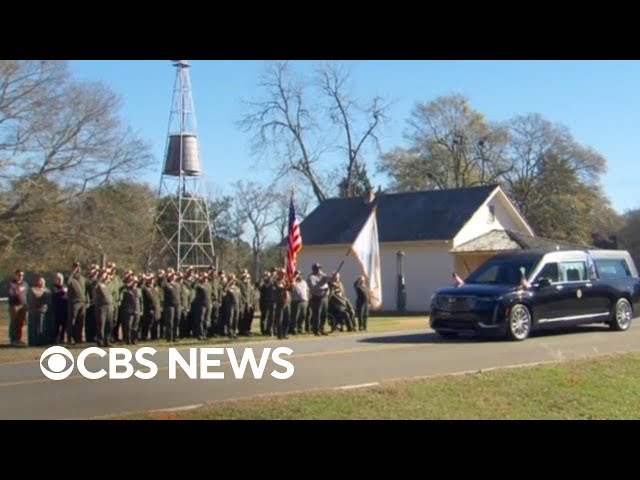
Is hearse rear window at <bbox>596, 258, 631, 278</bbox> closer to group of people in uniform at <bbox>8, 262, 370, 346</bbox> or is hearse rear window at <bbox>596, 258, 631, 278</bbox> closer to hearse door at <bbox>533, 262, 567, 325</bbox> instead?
hearse door at <bbox>533, 262, 567, 325</bbox>

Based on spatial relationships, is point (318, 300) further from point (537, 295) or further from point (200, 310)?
Result: point (537, 295)

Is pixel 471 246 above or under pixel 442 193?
under

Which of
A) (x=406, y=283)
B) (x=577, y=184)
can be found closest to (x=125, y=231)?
(x=406, y=283)

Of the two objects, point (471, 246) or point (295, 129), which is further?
point (295, 129)

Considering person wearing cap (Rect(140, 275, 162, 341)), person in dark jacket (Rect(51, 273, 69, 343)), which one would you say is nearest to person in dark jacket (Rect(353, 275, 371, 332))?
person wearing cap (Rect(140, 275, 162, 341))

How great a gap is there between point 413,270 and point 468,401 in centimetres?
3245

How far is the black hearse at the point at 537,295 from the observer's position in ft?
65.2

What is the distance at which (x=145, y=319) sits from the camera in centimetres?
2189

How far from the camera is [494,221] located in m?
45.2

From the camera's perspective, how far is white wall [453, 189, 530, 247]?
141 ft

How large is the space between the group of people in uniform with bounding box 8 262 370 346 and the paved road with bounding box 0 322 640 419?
1864 millimetres

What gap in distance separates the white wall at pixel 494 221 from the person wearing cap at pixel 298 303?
1881 centimetres
